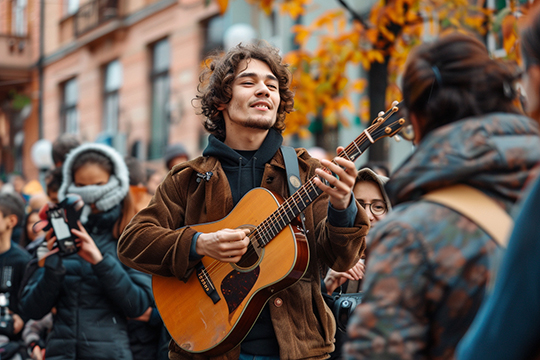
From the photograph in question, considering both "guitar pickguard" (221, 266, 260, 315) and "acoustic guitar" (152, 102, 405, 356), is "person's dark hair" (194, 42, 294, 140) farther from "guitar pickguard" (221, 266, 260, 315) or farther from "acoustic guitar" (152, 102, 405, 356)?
"guitar pickguard" (221, 266, 260, 315)

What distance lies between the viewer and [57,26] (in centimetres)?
2336

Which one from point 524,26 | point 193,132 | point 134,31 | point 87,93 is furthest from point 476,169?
point 87,93

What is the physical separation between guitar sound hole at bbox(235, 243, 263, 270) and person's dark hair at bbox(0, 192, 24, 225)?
3.31 m

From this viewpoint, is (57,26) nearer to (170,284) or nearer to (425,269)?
(170,284)

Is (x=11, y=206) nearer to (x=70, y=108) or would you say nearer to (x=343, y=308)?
(x=343, y=308)

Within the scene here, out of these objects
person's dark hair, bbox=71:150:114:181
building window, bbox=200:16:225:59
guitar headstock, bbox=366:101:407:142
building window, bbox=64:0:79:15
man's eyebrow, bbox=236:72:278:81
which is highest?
building window, bbox=64:0:79:15

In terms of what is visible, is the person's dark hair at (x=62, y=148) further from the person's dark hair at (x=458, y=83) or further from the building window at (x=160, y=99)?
the building window at (x=160, y=99)

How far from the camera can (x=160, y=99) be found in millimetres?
18156

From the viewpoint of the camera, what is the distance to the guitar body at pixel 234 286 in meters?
2.69

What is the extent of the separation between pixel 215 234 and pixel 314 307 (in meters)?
0.53

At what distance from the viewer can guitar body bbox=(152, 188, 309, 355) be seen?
8.84 ft

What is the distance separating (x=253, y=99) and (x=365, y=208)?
2.97ft

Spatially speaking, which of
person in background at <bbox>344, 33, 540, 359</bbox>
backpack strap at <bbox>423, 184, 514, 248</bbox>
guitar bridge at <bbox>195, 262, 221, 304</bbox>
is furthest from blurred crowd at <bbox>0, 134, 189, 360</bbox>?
backpack strap at <bbox>423, 184, 514, 248</bbox>

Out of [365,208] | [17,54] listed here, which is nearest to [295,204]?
[365,208]
